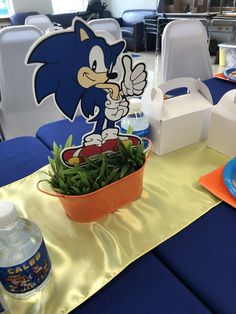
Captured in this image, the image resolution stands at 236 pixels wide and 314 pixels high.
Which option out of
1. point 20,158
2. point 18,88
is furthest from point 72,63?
point 18,88

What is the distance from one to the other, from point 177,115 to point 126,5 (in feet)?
20.4

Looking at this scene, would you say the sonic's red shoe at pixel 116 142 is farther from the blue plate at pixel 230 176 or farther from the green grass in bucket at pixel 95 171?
the blue plate at pixel 230 176

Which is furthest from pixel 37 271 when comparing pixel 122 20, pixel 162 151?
pixel 122 20

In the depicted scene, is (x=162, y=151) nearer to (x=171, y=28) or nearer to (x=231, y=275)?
(x=231, y=275)

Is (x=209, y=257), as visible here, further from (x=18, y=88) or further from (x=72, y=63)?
(x=18, y=88)

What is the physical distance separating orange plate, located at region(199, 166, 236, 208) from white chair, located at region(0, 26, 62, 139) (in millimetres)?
842

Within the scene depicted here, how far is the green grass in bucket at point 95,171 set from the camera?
532 mm

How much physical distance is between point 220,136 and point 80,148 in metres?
0.41

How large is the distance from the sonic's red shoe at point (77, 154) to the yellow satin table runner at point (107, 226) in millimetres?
114

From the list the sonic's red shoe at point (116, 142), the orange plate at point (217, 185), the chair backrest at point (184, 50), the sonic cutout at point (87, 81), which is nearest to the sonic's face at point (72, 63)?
the sonic cutout at point (87, 81)

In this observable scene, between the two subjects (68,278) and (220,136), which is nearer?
(68,278)

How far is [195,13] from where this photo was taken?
4.29 meters

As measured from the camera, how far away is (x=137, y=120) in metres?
0.77

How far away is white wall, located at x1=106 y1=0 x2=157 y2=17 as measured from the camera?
5407 mm
